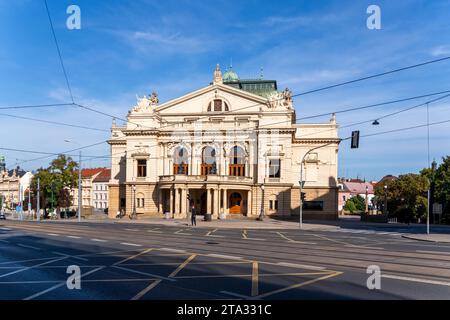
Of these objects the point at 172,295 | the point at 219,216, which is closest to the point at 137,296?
the point at 172,295

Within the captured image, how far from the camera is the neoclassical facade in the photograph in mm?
60062

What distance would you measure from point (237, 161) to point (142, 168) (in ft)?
44.2

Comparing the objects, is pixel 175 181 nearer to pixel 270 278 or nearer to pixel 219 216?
pixel 219 216

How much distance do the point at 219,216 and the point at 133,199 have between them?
13385 mm

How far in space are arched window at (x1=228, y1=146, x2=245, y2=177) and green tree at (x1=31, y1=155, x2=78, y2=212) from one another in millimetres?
26562

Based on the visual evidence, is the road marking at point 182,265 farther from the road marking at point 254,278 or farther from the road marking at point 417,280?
the road marking at point 417,280

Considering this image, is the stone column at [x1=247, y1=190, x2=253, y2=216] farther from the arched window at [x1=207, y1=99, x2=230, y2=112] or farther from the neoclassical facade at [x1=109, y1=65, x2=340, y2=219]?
the arched window at [x1=207, y1=99, x2=230, y2=112]

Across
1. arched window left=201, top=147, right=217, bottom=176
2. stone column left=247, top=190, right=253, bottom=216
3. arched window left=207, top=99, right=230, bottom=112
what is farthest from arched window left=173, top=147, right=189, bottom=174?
stone column left=247, top=190, right=253, bottom=216

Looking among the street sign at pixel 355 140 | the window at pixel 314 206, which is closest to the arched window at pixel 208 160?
the window at pixel 314 206

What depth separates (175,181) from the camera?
57.6 metres

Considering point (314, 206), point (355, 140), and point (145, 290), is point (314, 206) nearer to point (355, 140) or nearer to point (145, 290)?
point (355, 140)

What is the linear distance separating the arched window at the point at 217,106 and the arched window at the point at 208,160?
551 cm

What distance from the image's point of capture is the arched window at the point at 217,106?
205 ft

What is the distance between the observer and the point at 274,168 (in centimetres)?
6072
